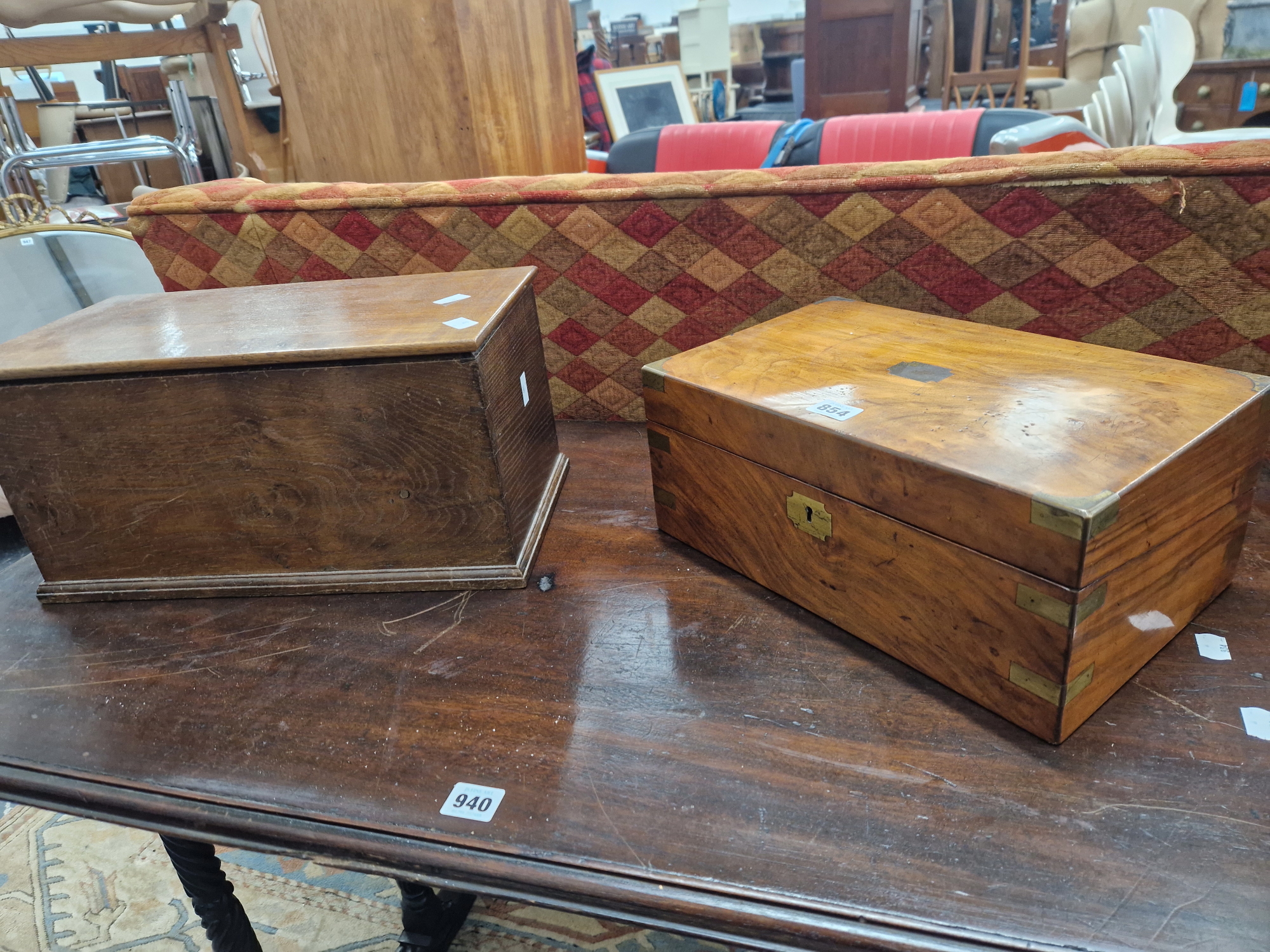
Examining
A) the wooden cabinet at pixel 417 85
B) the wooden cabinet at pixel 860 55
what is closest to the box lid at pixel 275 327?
the wooden cabinet at pixel 417 85

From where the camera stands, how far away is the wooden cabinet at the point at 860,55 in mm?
4543

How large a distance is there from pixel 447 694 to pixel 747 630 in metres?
0.29

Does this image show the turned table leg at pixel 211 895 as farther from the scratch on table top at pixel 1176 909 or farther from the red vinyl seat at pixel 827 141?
the red vinyl seat at pixel 827 141

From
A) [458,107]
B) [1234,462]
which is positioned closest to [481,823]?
[1234,462]

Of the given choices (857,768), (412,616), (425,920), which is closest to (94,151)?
(412,616)

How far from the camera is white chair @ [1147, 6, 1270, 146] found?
2.56 metres

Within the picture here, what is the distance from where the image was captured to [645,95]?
4324 mm

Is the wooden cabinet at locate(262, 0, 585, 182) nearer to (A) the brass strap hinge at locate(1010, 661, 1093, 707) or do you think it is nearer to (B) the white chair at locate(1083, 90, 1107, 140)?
(A) the brass strap hinge at locate(1010, 661, 1093, 707)

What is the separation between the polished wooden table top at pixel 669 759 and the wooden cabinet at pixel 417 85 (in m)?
0.98

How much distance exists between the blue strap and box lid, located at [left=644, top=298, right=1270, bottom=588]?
7.52 ft

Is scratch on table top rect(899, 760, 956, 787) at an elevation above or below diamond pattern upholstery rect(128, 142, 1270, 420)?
below

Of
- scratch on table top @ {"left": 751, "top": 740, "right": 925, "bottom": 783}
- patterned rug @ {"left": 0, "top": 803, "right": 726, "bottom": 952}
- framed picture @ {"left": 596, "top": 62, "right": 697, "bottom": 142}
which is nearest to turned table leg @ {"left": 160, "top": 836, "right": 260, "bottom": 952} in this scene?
patterned rug @ {"left": 0, "top": 803, "right": 726, "bottom": 952}

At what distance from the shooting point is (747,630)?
0.76 metres

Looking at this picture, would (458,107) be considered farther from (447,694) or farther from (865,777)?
(865,777)
